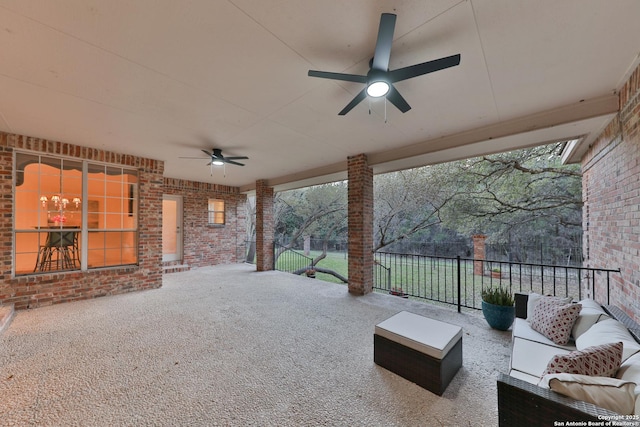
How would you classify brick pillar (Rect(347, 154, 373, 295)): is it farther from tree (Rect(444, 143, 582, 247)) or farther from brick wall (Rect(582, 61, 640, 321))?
tree (Rect(444, 143, 582, 247))

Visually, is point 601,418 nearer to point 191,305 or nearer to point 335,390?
point 335,390

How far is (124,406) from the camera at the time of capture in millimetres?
1834

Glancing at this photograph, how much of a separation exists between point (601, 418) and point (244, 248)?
885cm

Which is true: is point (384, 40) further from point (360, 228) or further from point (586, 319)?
point (360, 228)

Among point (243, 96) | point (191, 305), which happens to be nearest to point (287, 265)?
point (191, 305)

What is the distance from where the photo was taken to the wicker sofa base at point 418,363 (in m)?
1.98

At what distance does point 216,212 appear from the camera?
27.4 feet

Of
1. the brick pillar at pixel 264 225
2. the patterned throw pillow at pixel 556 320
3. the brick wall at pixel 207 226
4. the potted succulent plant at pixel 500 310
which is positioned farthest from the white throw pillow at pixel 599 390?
the brick wall at pixel 207 226

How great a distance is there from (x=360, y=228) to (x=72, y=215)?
535cm

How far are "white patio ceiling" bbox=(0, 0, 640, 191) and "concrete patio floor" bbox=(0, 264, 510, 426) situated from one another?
2751 millimetres

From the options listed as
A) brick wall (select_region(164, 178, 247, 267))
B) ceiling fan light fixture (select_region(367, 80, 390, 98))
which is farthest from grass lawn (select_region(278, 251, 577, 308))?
ceiling fan light fixture (select_region(367, 80, 390, 98))

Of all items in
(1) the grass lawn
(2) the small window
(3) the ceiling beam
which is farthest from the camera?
(2) the small window

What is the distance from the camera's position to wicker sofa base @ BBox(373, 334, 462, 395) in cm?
198

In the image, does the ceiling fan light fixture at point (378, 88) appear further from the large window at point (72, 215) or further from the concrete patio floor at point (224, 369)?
the large window at point (72, 215)
